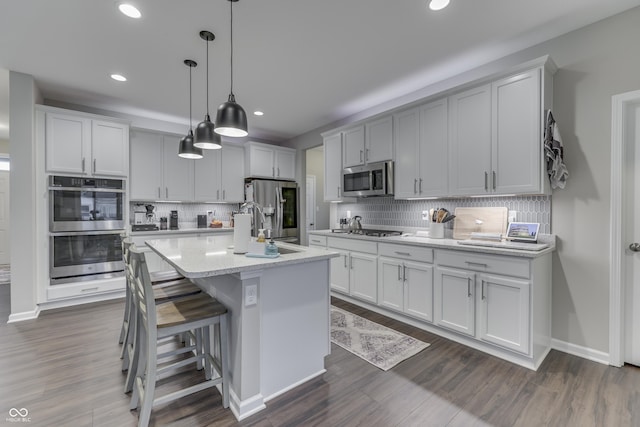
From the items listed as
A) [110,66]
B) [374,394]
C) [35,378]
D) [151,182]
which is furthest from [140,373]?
[151,182]

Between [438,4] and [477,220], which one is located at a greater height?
[438,4]

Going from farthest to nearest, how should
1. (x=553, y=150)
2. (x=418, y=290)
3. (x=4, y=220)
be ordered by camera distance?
(x=4, y=220), (x=418, y=290), (x=553, y=150)

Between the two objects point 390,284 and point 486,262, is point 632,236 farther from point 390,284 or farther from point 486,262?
point 390,284

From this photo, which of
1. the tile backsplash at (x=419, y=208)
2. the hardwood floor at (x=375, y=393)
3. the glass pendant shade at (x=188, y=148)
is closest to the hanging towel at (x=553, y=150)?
the tile backsplash at (x=419, y=208)

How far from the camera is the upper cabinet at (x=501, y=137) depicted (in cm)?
244

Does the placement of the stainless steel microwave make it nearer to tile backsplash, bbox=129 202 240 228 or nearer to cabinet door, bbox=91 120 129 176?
tile backsplash, bbox=129 202 240 228

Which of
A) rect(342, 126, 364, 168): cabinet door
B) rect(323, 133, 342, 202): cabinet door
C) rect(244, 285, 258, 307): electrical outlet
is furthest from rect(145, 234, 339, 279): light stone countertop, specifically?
rect(323, 133, 342, 202): cabinet door

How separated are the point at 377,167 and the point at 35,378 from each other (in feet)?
12.6

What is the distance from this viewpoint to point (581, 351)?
244cm

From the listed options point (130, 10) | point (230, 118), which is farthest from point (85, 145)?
point (230, 118)

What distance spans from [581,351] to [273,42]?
386 centimetres

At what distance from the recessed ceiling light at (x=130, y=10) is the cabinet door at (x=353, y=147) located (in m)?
2.73

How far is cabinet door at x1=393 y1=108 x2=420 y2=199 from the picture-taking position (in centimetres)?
338

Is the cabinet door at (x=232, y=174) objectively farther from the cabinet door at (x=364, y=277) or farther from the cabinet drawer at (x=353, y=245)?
the cabinet door at (x=364, y=277)
